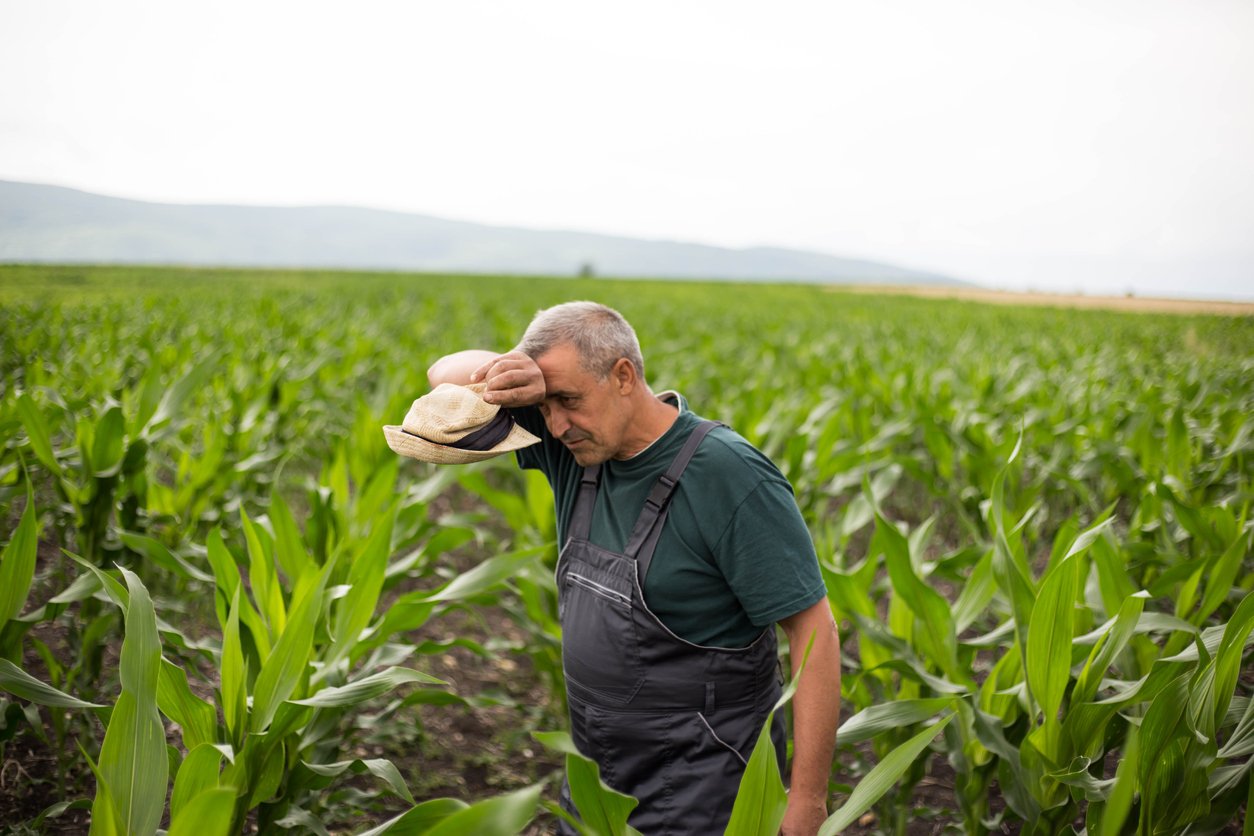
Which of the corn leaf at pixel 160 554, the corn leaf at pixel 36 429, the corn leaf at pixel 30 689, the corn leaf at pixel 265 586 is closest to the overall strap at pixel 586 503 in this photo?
the corn leaf at pixel 265 586

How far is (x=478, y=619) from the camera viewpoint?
3.40 m

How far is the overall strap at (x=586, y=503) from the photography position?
1.73 m

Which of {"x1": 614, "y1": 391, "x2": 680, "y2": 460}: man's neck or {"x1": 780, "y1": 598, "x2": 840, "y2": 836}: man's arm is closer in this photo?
{"x1": 780, "y1": 598, "x2": 840, "y2": 836}: man's arm

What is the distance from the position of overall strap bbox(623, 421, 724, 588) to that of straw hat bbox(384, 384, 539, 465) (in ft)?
0.92

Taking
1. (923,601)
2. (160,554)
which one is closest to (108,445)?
(160,554)

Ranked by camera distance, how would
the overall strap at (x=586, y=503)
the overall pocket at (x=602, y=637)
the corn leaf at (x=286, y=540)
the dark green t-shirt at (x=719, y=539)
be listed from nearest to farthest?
1. the dark green t-shirt at (x=719, y=539)
2. the overall pocket at (x=602, y=637)
3. the overall strap at (x=586, y=503)
4. the corn leaf at (x=286, y=540)

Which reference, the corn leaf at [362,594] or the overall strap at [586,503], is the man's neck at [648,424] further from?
the corn leaf at [362,594]

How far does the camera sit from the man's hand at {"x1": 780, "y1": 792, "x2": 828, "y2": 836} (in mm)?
1506

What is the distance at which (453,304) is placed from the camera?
66.3 feet

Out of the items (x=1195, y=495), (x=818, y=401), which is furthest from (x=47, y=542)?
(x=1195, y=495)

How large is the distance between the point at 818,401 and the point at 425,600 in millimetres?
4578

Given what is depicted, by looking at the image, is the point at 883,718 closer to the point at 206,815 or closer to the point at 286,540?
the point at 206,815

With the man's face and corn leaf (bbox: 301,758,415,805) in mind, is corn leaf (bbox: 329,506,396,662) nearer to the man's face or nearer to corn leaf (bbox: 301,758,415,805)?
corn leaf (bbox: 301,758,415,805)

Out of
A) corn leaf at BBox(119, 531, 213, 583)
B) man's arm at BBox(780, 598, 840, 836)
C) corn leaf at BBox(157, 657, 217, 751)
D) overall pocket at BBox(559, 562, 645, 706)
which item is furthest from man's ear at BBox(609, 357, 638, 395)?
corn leaf at BBox(119, 531, 213, 583)
